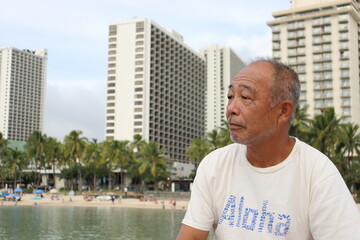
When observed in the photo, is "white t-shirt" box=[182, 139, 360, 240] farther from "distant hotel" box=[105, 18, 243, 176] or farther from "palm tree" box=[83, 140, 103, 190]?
"distant hotel" box=[105, 18, 243, 176]

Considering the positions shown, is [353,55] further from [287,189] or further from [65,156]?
[287,189]

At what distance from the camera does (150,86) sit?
109875mm

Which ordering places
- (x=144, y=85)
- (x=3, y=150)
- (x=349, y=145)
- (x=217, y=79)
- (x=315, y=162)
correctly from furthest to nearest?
(x=217, y=79)
(x=144, y=85)
(x=3, y=150)
(x=349, y=145)
(x=315, y=162)

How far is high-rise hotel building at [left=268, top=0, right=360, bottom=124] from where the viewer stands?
277 feet

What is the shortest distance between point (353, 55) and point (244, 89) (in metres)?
92.4

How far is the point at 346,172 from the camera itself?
1989 inches

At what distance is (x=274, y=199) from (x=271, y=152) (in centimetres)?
17

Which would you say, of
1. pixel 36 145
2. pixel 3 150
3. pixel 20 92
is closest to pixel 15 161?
pixel 3 150

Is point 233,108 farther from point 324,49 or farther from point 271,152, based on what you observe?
point 324,49

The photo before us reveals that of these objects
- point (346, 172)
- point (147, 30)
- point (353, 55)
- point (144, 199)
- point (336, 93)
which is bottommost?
point (144, 199)

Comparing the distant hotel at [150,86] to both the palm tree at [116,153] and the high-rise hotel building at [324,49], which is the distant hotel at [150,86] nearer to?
the palm tree at [116,153]

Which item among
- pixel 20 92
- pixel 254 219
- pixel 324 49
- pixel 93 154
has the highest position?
pixel 20 92

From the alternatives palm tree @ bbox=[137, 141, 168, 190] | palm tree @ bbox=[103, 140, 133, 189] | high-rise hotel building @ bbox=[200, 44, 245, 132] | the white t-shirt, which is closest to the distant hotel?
palm tree @ bbox=[103, 140, 133, 189]

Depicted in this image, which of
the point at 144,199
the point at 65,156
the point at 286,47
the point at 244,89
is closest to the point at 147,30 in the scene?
the point at 286,47
